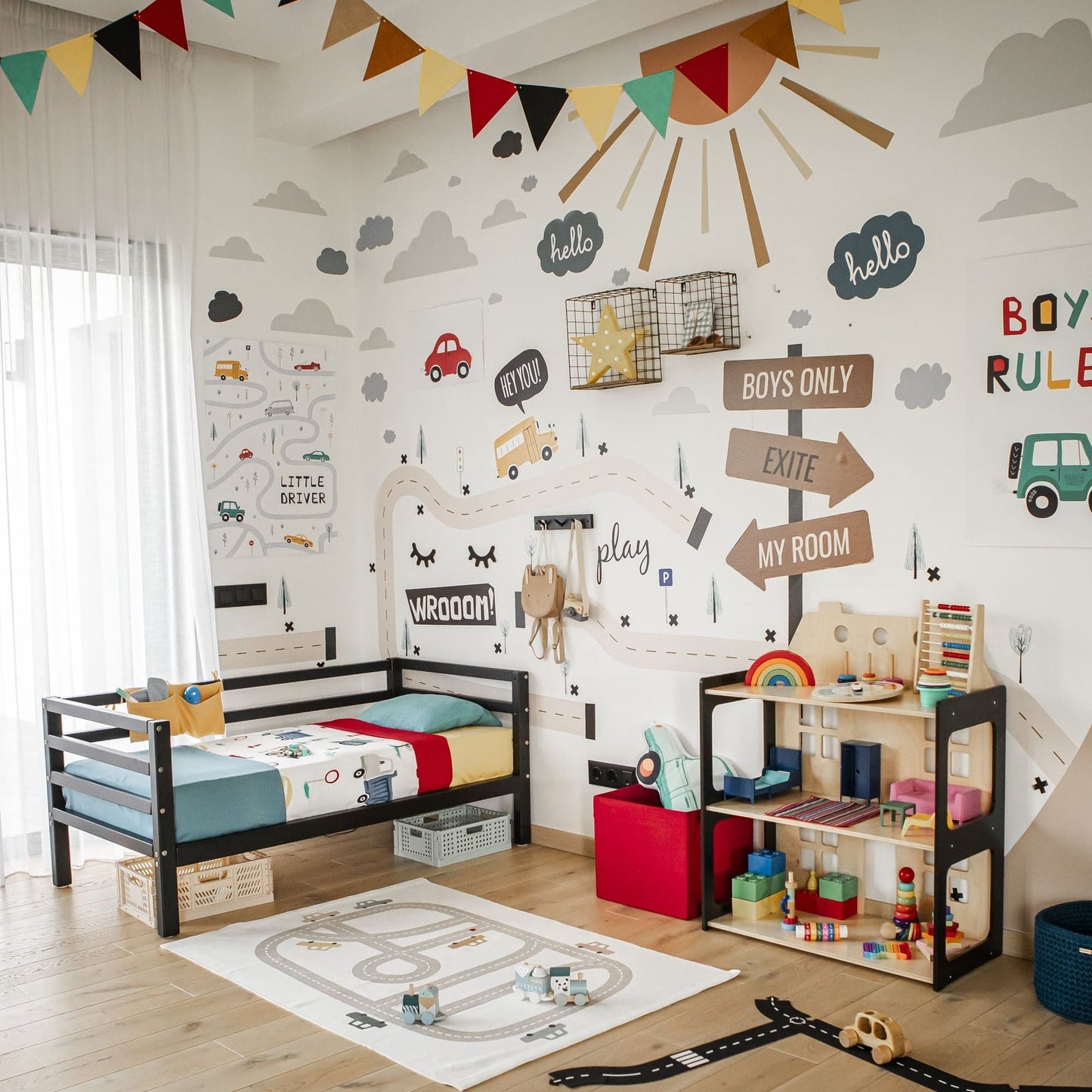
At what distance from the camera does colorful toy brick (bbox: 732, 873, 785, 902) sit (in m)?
3.34

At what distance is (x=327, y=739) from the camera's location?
4.08 m

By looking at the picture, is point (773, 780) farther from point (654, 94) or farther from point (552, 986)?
point (654, 94)

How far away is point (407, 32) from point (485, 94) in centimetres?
55

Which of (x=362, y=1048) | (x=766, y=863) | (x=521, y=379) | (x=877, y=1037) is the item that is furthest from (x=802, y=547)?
(x=362, y=1048)

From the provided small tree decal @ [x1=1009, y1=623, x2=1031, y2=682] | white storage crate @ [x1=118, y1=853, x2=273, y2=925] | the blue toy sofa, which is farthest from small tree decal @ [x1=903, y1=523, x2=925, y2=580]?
white storage crate @ [x1=118, y1=853, x2=273, y2=925]

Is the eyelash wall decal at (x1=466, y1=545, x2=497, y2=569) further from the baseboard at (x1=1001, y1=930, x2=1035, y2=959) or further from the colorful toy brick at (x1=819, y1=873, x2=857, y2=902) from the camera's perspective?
the baseboard at (x1=1001, y1=930, x2=1035, y2=959)

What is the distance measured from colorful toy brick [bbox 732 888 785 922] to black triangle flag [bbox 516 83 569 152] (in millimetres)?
2299

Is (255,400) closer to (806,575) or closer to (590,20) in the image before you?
(590,20)

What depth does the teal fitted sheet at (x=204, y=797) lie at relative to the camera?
338cm

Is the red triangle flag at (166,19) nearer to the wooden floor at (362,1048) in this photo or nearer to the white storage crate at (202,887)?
the white storage crate at (202,887)

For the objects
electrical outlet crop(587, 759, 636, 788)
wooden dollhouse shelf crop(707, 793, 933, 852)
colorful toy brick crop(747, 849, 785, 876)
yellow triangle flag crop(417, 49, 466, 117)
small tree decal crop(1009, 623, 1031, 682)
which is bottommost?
colorful toy brick crop(747, 849, 785, 876)

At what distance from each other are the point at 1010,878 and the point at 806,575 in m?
1.00

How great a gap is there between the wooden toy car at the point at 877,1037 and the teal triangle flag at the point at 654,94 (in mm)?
2463

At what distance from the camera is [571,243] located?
13.3ft
